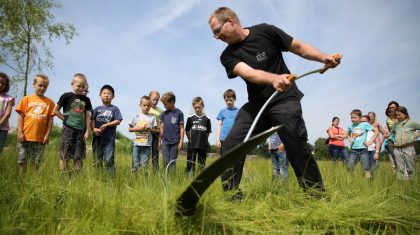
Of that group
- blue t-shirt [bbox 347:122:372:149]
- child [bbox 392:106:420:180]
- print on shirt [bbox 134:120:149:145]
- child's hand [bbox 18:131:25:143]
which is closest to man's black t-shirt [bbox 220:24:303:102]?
print on shirt [bbox 134:120:149:145]

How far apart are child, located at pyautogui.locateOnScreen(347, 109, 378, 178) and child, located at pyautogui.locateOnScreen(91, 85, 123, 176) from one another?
4.77 metres

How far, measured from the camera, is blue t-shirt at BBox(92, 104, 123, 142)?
5035 millimetres

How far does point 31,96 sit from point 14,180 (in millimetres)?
2337

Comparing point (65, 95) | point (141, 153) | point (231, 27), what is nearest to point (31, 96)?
point (65, 95)

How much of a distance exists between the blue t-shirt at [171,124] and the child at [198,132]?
264mm

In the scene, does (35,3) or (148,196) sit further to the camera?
(35,3)

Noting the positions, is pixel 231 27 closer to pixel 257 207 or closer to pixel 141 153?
pixel 257 207

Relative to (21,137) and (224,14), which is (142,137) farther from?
(224,14)

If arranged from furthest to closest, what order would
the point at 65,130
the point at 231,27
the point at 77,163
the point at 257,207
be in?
1. the point at 65,130
2. the point at 77,163
3. the point at 231,27
4. the point at 257,207

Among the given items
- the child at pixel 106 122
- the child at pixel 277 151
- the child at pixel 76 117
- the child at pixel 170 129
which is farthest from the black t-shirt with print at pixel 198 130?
the child at pixel 76 117

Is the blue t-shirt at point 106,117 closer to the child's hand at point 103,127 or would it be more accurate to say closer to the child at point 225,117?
the child's hand at point 103,127

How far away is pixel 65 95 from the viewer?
466cm

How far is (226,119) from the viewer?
6.22 meters

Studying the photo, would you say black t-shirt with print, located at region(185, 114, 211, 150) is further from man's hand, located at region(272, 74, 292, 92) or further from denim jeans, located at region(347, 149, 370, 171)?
man's hand, located at region(272, 74, 292, 92)
